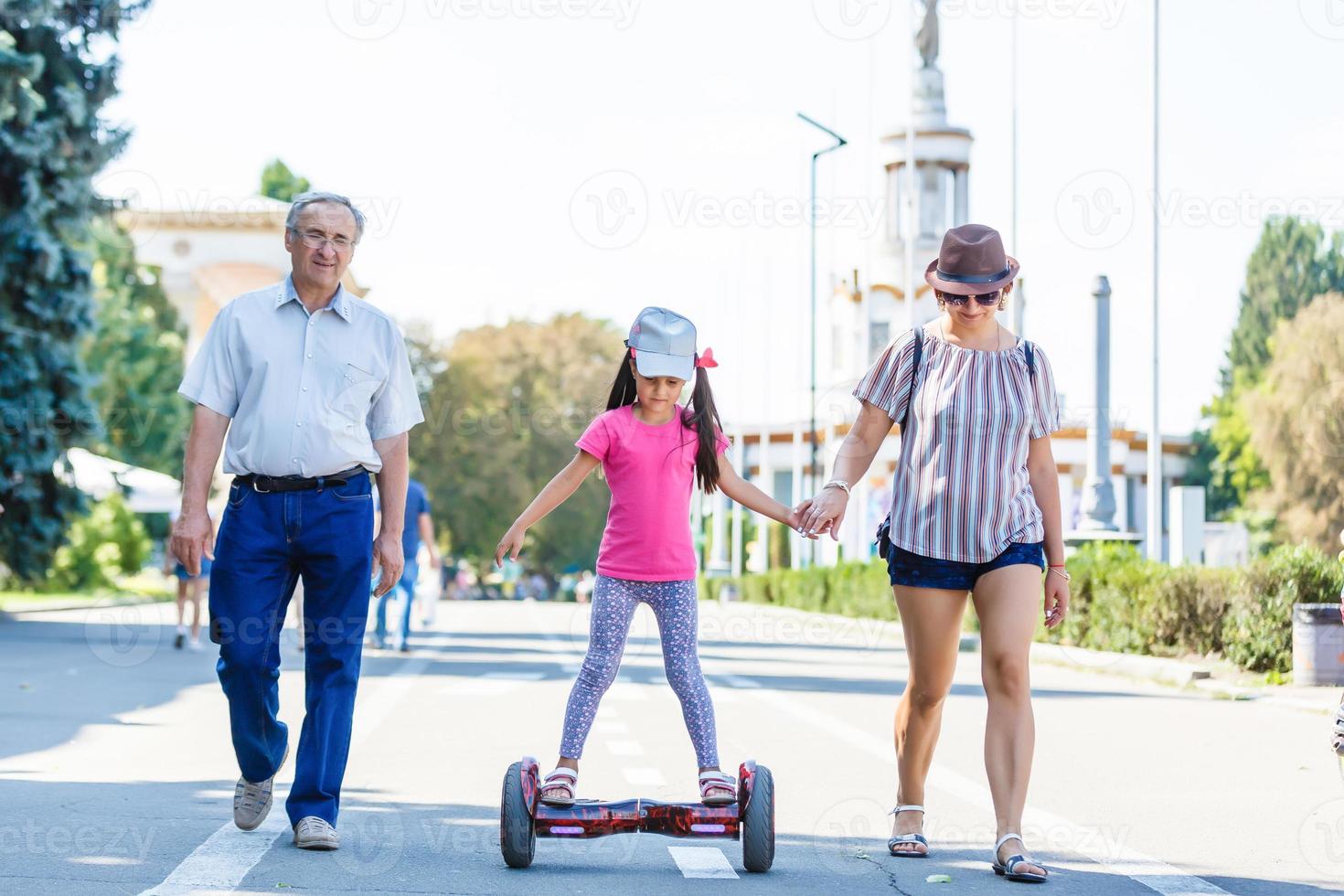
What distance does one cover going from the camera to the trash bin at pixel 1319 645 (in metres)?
16.5

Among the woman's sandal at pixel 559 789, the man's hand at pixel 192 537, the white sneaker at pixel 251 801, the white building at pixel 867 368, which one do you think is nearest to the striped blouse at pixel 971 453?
the woman's sandal at pixel 559 789

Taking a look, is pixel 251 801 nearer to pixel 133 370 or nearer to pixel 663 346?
pixel 663 346

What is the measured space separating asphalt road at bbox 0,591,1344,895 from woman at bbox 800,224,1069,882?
607 mm

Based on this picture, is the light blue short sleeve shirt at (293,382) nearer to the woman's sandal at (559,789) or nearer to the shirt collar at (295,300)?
the shirt collar at (295,300)

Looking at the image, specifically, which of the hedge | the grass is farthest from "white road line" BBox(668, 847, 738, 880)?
the grass

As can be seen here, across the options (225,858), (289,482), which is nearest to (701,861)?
(225,858)

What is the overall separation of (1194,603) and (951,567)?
1381cm

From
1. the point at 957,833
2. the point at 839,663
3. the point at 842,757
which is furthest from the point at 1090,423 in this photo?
the point at 957,833

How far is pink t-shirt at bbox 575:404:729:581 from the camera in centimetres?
679

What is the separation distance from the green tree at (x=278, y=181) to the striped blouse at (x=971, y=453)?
236 feet

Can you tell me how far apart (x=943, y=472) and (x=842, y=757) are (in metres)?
4.39

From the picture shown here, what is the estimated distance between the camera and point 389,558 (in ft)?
23.0

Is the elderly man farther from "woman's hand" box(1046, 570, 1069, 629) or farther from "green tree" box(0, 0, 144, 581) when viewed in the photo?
"green tree" box(0, 0, 144, 581)

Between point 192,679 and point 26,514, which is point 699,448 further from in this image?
point 26,514
